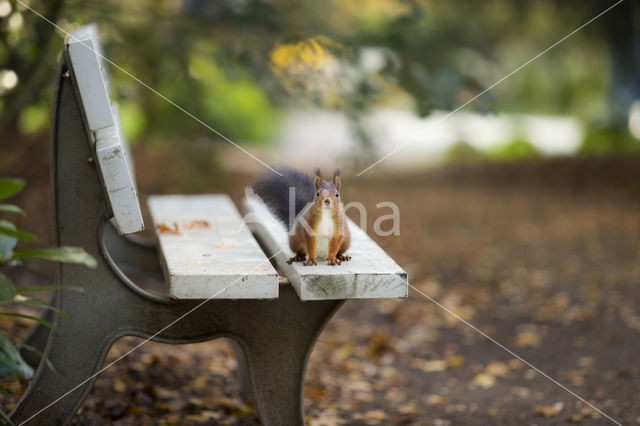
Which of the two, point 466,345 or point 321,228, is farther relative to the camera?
point 466,345

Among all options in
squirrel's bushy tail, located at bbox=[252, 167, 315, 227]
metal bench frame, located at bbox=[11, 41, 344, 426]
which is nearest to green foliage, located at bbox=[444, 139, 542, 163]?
squirrel's bushy tail, located at bbox=[252, 167, 315, 227]

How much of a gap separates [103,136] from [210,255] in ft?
1.91

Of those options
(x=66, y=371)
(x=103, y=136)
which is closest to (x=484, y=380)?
(x=66, y=371)

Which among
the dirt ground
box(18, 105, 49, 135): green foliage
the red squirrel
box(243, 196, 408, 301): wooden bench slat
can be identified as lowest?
the dirt ground

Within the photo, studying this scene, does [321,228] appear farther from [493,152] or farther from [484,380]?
[493,152]

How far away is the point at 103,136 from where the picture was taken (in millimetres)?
2338

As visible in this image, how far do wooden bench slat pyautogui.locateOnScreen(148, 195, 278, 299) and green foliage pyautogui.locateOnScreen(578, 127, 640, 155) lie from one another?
29.5 ft

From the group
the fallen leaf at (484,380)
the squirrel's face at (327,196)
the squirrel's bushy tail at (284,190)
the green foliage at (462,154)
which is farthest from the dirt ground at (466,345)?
the green foliage at (462,154)

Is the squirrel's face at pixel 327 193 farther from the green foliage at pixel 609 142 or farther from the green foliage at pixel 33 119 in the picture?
the green foliage at pixel 609 142

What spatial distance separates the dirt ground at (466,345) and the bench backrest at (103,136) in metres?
1.10

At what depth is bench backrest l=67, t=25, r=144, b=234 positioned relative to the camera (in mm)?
2273

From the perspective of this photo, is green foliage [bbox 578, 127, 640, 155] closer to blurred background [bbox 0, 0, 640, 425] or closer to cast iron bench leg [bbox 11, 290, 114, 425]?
blurred background [bbox 0, 0, 640, 425]

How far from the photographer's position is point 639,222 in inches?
306

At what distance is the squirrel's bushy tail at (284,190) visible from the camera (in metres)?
2.73
